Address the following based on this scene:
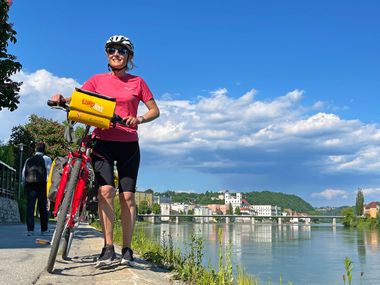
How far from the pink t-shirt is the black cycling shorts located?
6cm

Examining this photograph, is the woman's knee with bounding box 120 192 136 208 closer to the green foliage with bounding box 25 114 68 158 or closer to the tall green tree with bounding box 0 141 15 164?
the tall green tree with bounding box 0 141 15 164

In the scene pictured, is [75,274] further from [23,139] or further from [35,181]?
[23,139]

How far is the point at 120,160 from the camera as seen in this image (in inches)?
149

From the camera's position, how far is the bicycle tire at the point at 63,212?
3.41m

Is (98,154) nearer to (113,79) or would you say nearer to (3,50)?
(113,79)

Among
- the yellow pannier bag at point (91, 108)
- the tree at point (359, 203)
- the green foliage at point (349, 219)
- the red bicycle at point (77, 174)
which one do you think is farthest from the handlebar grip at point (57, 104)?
the tree at point (359, 203)

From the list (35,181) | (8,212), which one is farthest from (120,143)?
(8,212)

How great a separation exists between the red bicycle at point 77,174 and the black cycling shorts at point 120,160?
73 mm

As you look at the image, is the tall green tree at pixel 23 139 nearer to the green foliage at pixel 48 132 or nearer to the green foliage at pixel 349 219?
the green foliage at pixel 48 132

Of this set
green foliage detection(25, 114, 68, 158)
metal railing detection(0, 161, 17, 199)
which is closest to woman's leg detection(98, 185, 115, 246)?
metal railing detection(0, 161, 17, 199)

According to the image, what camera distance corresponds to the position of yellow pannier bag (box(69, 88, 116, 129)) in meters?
3.35

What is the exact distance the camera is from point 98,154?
3736 mm

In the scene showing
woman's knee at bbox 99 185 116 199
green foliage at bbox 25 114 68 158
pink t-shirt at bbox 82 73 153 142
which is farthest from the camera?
green foliage at bbox 25 114 68 158

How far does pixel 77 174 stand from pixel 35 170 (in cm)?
504
